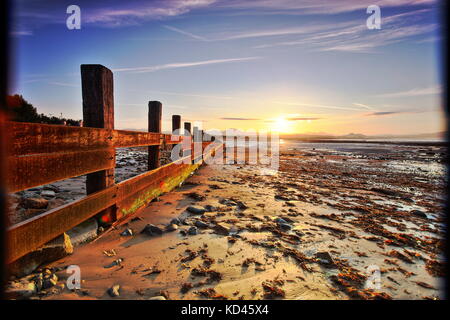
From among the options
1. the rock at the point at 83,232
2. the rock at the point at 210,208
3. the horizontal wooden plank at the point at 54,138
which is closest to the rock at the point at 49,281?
the rock at the point at 83,232

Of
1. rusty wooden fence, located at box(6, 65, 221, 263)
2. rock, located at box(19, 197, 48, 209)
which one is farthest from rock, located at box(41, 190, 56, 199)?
rusty wooden fence, located at box(6, 65, 221, 263)

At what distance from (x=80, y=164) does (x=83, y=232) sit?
36.9 inches

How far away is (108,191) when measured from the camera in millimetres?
2600

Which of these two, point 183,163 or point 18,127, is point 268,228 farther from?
point 183,163

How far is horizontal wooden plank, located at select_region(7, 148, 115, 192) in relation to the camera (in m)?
1.39

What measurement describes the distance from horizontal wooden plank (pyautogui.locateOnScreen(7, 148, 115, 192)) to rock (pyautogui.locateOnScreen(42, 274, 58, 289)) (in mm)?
828

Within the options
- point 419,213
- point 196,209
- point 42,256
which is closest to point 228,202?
point 196,209

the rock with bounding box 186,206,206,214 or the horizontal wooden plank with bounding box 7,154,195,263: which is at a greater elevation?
the horizontal wooden plank with bounding box 7,154,195,263

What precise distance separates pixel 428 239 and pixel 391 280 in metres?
1.74

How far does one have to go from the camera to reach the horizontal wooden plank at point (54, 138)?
4.53ft

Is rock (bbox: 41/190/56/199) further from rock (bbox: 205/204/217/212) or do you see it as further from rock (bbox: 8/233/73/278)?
rock (bbox: 205/204/217/212)

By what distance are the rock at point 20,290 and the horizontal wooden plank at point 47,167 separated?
809mm

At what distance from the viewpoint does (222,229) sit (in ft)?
9.93
